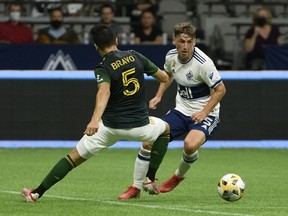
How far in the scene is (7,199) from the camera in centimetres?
1066

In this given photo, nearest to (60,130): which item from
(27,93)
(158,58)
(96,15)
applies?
(27,93)

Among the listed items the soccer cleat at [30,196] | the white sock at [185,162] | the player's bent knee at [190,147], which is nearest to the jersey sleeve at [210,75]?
the player's bent knee at [190,147]

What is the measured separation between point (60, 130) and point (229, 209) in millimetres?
8350

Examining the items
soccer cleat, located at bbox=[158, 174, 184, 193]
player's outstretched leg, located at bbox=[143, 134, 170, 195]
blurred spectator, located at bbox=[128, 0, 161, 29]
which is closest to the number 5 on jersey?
player's outstretched leg, located at bbox=[143, 134, 170, 195]

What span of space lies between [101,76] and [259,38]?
1065cm

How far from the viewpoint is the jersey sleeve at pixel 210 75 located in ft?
37.0

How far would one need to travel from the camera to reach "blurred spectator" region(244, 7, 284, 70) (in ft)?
66.2

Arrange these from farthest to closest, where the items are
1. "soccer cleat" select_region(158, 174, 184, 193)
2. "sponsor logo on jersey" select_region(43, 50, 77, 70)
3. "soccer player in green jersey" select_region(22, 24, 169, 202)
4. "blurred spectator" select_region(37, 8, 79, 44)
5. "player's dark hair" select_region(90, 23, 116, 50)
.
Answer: "blurred spectator" select_region(37, 8, 79, 44), "sponsor logo on jersey" select_region(43, 50, 77, 70), "soccer cleat" select_region(158, 174, 184, 193), "soccer player in green jersey" select_region(22, 24, 169, 202), "player's dark hair" select_region(90, 23, 116, 50)

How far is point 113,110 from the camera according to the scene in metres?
10.4

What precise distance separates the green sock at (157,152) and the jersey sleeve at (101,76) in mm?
1084

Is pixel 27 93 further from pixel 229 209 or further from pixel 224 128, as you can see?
pixel 229 209

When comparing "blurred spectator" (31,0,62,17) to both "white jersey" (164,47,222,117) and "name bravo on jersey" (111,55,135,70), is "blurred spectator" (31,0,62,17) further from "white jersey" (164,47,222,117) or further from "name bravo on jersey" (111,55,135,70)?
"name bravo on jersey" (111,55,135,70)

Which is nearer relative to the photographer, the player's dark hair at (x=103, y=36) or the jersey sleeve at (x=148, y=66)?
the player's dark hair at (x=103, y=36)

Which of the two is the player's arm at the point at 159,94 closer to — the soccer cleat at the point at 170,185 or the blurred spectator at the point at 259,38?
the soccer cleat at the point at 170,185
